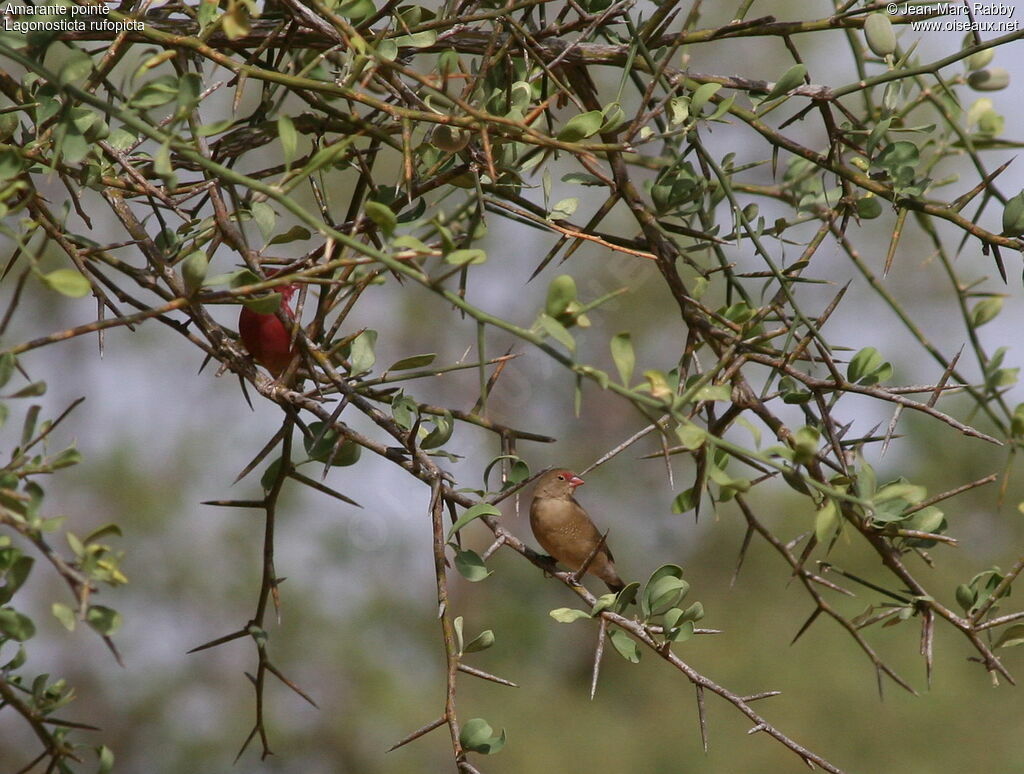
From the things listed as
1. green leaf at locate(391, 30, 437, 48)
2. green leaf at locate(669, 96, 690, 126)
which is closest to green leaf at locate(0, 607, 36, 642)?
green leaf at locate(391, 30, 437, 48)

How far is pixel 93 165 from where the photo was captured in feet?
5.20

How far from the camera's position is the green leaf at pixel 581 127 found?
1.48 metres

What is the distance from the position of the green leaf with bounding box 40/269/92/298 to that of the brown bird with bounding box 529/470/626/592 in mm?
2041

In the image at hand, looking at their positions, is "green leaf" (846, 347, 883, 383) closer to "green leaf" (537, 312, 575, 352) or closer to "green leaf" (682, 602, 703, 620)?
"green leaf" (682, 602, 703, 620)

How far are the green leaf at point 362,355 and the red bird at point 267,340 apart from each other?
0.94 ft

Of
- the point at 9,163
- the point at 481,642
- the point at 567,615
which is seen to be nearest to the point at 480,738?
the point at 481,642

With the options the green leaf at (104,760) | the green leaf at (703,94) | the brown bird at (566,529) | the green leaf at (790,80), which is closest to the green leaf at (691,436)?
the green leaf at (703,94)

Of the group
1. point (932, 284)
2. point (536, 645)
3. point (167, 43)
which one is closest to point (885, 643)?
point (536, 645)

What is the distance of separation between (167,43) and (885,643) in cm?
776

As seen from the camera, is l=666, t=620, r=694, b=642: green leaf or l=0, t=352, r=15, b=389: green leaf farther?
l=666, t=620, r=694, b=642: green leaf

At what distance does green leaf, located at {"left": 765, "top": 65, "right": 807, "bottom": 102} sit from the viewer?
162 centimetres

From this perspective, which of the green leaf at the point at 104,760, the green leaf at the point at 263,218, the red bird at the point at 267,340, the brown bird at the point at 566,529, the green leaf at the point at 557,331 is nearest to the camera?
the green leaf at the point at 557,331

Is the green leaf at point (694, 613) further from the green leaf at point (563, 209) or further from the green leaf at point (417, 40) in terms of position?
the green leaf at point (417, 40)

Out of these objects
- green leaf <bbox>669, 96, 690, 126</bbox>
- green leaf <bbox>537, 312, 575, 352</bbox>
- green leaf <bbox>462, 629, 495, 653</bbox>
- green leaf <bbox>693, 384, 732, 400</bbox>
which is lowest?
green leaf <bbox>462, 629, 495, 653</bbox>
